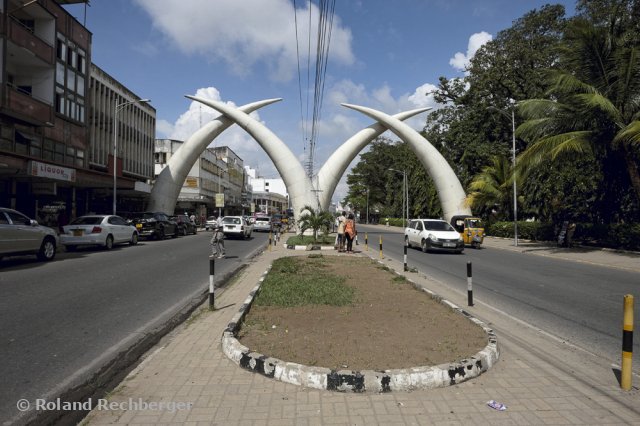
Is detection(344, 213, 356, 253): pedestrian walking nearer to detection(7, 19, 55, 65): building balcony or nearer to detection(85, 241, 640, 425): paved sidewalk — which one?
detection(85, 241, 640, 425): paved sidewalk

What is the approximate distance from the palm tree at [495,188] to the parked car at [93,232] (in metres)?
26.5

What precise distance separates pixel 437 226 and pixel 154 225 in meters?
16.7

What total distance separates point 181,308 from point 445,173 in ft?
113

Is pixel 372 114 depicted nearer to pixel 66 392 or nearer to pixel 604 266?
pixel 604 266

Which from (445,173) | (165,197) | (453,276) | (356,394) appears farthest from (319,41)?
(165,197)

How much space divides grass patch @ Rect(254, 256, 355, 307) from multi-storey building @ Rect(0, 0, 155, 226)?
16135mm

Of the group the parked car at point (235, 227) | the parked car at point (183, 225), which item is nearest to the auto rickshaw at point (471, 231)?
the parked car at point (235, 227)

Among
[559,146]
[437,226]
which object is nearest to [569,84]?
[559,146]

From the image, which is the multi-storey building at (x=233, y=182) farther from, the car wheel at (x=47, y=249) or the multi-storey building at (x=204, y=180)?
the car wheel at (x=47, y=249)

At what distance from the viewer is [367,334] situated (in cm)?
557

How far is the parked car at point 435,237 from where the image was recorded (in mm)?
19250

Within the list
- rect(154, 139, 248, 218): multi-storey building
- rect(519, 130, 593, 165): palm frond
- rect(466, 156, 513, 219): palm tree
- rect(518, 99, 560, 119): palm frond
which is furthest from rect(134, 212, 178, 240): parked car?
rect(466, 156, 513, 219): palm tree

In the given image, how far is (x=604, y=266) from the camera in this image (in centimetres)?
1551

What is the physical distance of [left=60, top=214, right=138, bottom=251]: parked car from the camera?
17.7 metres
